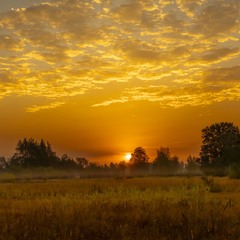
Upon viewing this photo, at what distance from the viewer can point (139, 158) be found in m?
121

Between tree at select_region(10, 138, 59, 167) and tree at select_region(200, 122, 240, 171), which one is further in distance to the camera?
tree at select_region(10, 138, 59, 167)

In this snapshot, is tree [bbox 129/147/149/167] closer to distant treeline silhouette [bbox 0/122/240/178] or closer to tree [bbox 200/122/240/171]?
distant treeline silhouette [bbox 0/122/240/178]

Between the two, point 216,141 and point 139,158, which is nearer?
point 216,141

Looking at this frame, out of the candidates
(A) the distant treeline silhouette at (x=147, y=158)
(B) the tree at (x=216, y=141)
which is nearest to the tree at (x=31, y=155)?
(A) the distant treeline silhouette at (x=147, y=158)

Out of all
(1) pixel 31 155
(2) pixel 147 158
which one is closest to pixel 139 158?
(2) pixel 147 158

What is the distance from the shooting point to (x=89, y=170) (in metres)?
125

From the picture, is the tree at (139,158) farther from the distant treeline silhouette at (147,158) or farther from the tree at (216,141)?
the tree at (216,141)

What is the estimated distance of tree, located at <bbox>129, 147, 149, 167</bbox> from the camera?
389 ft

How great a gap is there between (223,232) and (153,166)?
111 m

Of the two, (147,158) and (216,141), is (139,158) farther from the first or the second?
(216,141)

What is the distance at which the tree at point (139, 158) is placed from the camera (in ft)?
389

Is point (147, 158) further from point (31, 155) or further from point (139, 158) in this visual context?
point (31, 155)

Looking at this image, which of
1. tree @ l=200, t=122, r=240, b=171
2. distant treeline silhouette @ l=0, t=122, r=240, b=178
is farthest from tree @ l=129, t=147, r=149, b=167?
tree @ l=200, t=122, r=240, b=171

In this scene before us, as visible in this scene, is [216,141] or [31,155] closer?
[216,141]
